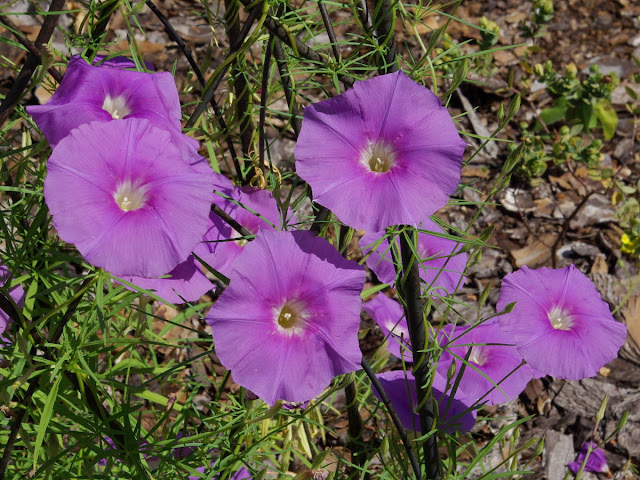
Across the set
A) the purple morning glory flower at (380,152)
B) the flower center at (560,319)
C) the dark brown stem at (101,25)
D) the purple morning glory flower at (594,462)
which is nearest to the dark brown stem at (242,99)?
the dark brown stem at (101,25)

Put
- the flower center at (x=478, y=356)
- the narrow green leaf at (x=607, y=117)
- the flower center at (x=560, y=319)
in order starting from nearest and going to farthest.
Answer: the flower center at (x=560, y=319), the flower center at (x=478, y=356), the narrow green leaf at (x=607, y=117)

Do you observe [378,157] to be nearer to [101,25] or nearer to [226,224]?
[226,224]

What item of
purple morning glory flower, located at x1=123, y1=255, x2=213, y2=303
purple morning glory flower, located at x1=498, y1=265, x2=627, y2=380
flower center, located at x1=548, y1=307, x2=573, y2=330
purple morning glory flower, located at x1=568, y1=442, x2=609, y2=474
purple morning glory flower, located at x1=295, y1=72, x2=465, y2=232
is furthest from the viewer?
purple morning glory flower, located at x1=568, y1=442, x2=609, y2=474

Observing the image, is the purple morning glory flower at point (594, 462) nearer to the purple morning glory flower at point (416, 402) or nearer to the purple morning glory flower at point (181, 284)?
the purple morning glory flower at point (416, 402)

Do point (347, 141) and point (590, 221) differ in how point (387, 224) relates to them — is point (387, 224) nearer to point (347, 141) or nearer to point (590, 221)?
point (347, 141)

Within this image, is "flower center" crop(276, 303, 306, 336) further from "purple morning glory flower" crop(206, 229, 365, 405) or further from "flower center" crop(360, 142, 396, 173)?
"flower center" crop(360, 142, 396, 173)

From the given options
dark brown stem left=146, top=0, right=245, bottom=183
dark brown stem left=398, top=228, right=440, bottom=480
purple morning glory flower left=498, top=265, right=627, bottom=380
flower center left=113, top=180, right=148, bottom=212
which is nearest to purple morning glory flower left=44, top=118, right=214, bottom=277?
flower center left=113, top=180, right=148, bottom=212

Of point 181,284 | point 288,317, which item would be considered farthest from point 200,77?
point 288,317
